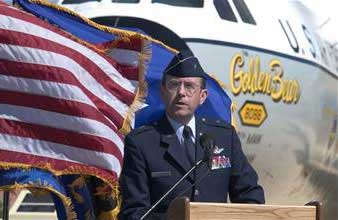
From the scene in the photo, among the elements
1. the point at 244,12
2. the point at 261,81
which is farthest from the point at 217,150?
the point at 244,12

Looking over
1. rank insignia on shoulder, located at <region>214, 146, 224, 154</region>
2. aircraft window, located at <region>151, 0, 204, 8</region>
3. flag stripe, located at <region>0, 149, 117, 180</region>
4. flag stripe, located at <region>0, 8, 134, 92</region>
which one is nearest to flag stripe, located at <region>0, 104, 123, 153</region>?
flag stripe, located at <region>0, 149, 117, 180</region>

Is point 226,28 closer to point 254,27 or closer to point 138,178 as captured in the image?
point 254,27

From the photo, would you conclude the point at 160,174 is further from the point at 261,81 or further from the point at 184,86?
the point at 261,81

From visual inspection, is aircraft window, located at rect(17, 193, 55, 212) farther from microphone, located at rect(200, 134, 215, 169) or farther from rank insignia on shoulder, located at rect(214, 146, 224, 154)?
microphone, located at rect(200, 134, 215, 169)

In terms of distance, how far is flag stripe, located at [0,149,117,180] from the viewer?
13.0 ft

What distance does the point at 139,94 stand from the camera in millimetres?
4520

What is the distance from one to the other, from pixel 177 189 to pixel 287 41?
4.71 metres

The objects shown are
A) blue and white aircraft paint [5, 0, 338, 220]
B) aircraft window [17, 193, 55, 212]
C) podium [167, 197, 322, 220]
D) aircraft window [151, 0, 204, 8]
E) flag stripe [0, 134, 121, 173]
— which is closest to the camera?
podium [167, 197, 322, 220]

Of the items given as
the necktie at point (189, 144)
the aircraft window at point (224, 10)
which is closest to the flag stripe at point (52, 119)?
the necktie at point (189, 144)

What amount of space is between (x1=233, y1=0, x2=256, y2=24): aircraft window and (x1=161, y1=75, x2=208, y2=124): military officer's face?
13.4 feet

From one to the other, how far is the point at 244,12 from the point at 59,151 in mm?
4172

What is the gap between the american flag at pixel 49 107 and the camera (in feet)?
13.1

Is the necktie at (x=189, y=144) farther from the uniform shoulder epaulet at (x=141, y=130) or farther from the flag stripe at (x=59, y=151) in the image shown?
the flag stripe at (x=59, y=151)

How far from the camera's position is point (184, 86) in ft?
12.7
